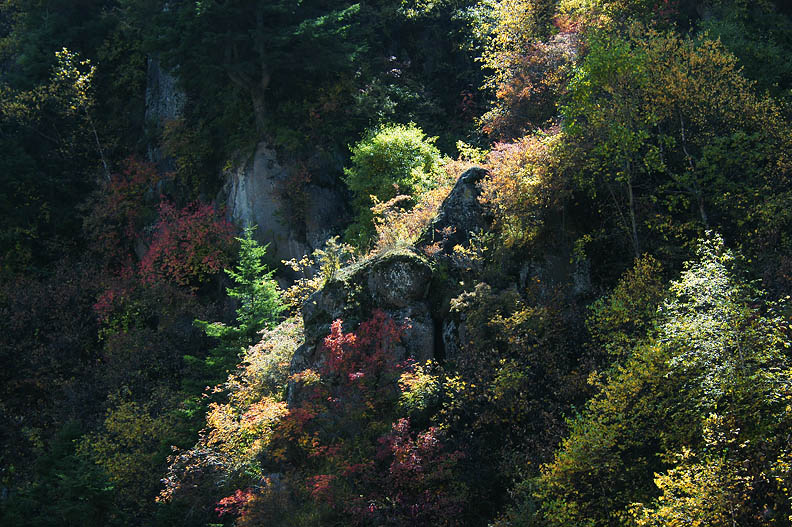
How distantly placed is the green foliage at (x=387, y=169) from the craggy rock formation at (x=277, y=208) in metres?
2.38

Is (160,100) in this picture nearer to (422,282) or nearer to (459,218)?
(459,218)

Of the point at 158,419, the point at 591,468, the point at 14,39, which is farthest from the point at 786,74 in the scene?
the point at 14,39

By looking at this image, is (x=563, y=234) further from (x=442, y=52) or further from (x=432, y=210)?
(x=442, y=52)

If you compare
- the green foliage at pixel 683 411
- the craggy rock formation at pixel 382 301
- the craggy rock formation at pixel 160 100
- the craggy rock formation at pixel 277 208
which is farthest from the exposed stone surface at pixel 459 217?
the craggy rock formation at pixel 160 100

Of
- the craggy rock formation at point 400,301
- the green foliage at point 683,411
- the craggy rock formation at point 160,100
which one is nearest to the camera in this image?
the green foliage at point 683,411

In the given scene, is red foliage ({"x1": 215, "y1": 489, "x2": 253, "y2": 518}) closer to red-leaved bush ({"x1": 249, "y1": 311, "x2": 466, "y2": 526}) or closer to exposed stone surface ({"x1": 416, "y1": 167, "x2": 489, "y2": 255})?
red-leaved bush ({"x1": 249, "y1": 311, "x2": 466, "y2": 526})

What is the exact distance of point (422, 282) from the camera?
1237cm

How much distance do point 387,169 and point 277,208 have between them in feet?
15.3

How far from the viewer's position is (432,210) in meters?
14.2

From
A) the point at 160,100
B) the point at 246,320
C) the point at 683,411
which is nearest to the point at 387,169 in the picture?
the point at 246,320

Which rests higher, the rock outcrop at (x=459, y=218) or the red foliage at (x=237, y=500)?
the rock outcrop at (x=459, y=218)

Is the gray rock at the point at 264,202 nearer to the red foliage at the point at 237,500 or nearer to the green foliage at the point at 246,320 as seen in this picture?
the green foliage at the point at 246,320

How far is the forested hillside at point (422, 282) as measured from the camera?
8.80m

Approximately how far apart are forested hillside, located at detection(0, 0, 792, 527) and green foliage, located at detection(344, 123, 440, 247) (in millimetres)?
125
